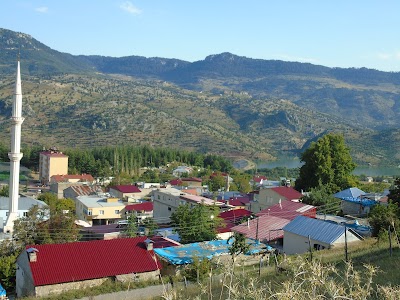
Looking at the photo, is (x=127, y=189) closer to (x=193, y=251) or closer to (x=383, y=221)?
(x=193, y=251)

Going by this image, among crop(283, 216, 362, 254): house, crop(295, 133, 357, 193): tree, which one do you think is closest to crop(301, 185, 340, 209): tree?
crop(295, 133, 357, 193): tree

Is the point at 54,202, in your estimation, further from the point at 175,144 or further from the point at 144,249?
the point at 175,144

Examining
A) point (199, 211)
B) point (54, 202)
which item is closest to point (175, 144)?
point (54, 202)

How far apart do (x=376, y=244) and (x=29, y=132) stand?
88570 millimetres

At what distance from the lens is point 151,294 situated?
41.4ft

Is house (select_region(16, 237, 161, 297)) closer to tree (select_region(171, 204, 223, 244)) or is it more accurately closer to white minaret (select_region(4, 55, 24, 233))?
tree (select_region(171, 204, 223, 244))

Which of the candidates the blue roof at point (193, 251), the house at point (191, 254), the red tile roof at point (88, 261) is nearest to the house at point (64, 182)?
the blue roof at point (193, 251)

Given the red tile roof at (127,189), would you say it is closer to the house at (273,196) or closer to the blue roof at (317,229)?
the house at (273,196)

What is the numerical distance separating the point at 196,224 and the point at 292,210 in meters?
5.04

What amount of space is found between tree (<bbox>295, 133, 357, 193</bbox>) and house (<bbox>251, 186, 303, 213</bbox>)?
80.4 inches

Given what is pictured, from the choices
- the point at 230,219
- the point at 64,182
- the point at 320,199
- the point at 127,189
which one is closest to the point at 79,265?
the point at 230,219

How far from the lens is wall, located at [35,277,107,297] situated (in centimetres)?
1338

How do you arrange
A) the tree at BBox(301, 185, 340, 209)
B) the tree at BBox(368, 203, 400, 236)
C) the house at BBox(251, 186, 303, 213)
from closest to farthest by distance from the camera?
the tree at BBox(368, 203, 400, 236)
the tree at BBox(301, 185, 340, 209)
the house at BBox(251, 186, 303, 213)

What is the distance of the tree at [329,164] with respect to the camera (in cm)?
2953
